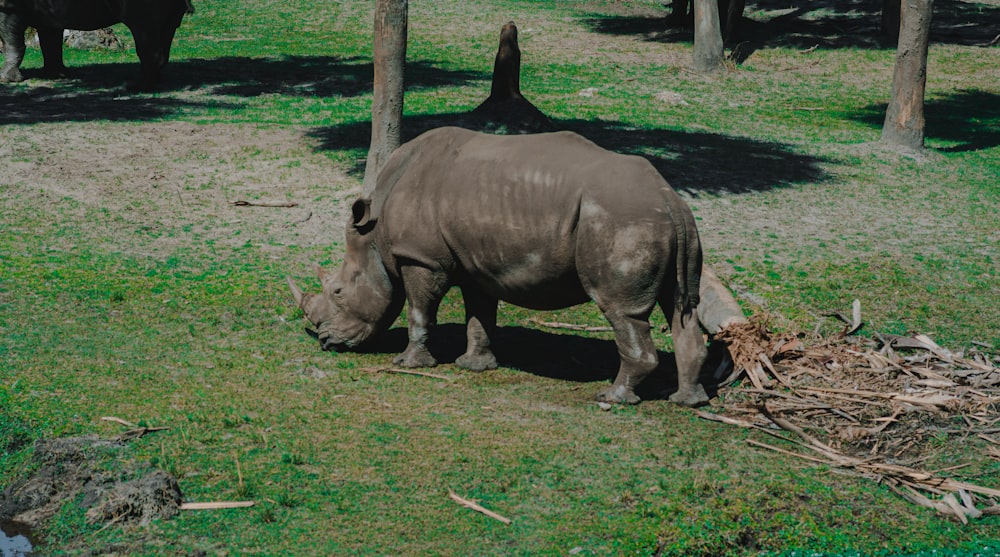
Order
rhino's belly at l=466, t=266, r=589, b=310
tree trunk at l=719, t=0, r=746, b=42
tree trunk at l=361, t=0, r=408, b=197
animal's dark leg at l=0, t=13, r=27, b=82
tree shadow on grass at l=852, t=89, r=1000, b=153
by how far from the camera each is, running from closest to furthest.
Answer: rhino's belly at l=466, t=266, r=589, b=310, tree trunk at l=361, t=0, r=408, b=197, tree shadow on grass at l=852, t=89, r=1000, b=153, animal's dark leg at l=0, t=13, r=27, b=82, tree trunk at l=719, t=0, r=746, b=42

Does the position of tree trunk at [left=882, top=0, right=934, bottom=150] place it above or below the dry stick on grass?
above

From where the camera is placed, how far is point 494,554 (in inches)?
265

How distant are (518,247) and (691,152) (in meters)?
9.36

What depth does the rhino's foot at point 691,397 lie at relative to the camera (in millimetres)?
9062

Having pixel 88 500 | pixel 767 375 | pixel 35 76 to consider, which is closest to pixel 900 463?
pixel 767 375

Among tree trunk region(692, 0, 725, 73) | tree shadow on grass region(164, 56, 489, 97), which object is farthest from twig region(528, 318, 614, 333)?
tree trunk region(692, 0, 725, 73)

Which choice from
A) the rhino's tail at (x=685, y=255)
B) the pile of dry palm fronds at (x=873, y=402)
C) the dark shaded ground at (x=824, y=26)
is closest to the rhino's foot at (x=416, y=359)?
the rhino's tail at (x=685, y=255)

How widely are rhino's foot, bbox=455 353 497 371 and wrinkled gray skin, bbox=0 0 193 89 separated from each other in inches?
550

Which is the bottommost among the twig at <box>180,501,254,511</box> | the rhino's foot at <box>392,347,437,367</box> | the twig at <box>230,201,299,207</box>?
the twig at <box>180,501,254,511</box>

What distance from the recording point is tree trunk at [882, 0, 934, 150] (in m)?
18.4

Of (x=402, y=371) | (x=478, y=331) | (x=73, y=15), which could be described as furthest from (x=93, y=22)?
(x=478, y=331)

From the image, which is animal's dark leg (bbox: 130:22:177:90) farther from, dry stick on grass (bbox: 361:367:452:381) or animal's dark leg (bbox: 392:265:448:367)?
dry stick on grass (bbox: 361:367:452:381)

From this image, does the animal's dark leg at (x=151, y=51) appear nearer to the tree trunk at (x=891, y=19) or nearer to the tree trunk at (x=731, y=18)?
the tree trunk at (x=731, y=18)

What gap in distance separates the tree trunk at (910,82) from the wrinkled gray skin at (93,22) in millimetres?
13930
